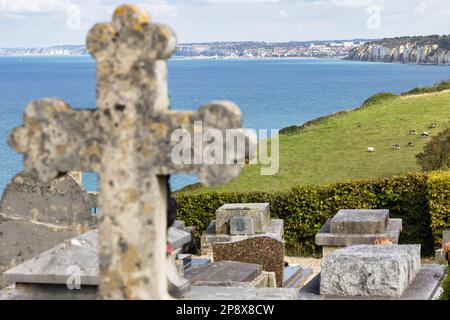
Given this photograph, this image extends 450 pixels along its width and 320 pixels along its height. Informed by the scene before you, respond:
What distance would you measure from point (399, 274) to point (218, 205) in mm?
11649

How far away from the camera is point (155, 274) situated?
4.91 m

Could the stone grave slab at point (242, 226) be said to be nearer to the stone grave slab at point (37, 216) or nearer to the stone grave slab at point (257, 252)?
the stone grave slab at point (257, 252)

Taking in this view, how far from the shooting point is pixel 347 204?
20156 millimetres

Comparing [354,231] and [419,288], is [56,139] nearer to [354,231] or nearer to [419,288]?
[419,288]

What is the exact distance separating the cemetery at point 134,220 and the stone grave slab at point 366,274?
0.01 metres

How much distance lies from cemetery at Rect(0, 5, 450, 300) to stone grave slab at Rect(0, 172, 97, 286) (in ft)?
0.05

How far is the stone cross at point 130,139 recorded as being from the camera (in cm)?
470

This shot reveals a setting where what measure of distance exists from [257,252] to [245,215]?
293cm

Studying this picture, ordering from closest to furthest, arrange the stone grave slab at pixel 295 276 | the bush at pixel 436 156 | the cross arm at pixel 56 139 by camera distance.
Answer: the cross arm at pixel 56 139 → the stone grave slab at pixel 295 276 → the bush at pixel 436 156

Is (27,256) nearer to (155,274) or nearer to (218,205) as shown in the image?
(155,274)

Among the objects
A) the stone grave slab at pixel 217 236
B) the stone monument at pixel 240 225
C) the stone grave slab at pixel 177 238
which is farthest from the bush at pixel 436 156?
the stone grave slab at pixel 177 238

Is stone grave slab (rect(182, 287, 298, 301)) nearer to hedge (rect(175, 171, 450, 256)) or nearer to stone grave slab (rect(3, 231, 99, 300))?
stone grave slab (rect(3, 231, 99, 300))
